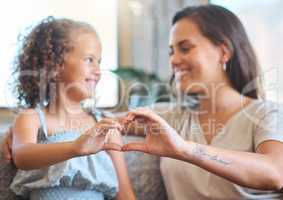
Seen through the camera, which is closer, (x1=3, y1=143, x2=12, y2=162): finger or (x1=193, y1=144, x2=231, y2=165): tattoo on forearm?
(x1=193, y1=144, x2=231, y2=165): tattoo on forearm

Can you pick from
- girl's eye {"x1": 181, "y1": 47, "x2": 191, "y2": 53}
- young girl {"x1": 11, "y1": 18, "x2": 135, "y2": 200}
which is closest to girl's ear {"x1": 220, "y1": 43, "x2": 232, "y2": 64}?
girl's eye {"x1": 181, "y1": 47, "x2": 191, "y2": 53}

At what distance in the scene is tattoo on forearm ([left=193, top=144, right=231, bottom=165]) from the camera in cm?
103

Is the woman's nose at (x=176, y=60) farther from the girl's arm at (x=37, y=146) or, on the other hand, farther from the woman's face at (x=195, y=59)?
the girl's arm at (x=37, y=146)

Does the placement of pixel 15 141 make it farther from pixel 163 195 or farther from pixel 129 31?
pixel 129 31

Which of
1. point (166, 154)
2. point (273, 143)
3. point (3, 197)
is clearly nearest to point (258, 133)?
point (273, 143)

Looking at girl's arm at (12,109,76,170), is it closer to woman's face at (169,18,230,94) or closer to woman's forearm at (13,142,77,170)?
woman's forearm at (13,142,77,170)

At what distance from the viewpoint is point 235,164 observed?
41.7 inches

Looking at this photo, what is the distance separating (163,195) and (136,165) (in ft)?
0.44

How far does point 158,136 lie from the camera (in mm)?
1022

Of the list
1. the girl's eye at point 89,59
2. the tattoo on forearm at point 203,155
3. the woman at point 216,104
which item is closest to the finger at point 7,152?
the girl's eye at point 89,59

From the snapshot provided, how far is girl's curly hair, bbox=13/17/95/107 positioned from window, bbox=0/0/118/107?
12 centimetres

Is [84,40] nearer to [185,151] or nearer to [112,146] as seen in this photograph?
[112,146]

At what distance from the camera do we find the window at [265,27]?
1.85 m

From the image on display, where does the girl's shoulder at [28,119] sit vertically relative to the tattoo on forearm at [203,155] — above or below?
above
